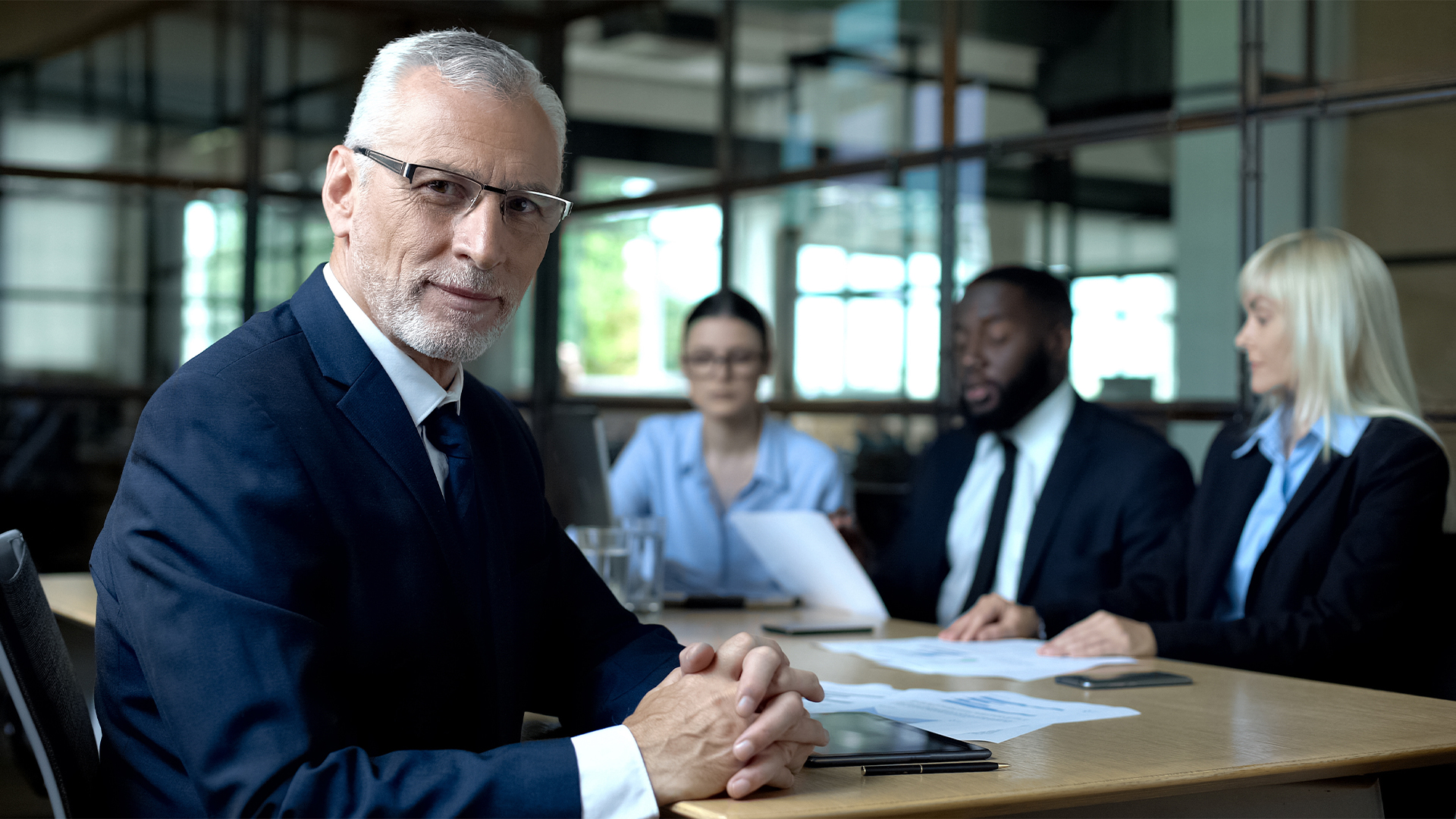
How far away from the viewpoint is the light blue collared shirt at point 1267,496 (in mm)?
2445

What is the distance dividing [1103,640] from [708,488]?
1.52 m

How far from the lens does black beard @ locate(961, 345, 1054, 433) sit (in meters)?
3.09

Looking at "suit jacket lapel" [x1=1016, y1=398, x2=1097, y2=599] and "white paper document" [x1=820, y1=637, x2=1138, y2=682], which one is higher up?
"suit jacket lapel" [x1=1016, y1=398, x2=1097, y2=599]

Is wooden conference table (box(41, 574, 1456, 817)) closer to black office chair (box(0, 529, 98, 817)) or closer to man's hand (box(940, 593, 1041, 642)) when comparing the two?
man's hand (box(940, 593, 1041, 642))

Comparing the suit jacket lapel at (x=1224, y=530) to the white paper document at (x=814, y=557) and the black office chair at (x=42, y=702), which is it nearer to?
the white paper document at (x=814, y=557)

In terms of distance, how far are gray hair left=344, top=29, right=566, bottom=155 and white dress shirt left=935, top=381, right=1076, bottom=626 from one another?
1.87m

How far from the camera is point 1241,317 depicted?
319 cm

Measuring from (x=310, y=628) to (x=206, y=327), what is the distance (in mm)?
4259

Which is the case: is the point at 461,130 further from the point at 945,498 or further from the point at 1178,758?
the point at 945,498

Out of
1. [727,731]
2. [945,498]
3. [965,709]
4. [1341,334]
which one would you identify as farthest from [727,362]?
[727,731]

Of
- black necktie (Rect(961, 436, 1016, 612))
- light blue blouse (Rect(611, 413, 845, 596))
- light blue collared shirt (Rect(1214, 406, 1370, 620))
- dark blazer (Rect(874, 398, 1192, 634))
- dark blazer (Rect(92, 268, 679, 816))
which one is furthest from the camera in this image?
light blue blouse (Rect(611, 413, 845, 596))

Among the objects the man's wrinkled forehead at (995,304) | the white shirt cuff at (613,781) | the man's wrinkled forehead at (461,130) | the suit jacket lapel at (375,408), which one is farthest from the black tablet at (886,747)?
the man's wrinkled forehead at (995,304)

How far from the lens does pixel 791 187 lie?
4.43 metres

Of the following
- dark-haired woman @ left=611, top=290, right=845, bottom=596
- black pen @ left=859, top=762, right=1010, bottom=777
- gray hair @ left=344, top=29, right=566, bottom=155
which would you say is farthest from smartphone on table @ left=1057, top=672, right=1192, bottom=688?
dark-haired woman @ left=611, top=290, right=845, bottom=596
